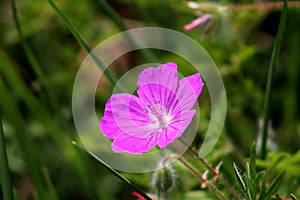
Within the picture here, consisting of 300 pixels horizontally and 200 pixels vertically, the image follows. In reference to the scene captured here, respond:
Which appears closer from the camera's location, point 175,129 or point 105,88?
point 175,129

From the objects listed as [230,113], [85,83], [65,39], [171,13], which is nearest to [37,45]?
→ [65,39]

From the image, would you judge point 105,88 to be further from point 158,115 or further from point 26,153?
point 158,115

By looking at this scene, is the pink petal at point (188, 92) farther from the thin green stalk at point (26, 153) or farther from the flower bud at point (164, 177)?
the thin green stalk at point (26, 153)

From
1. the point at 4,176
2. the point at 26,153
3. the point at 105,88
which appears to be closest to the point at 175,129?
the point at 4,176

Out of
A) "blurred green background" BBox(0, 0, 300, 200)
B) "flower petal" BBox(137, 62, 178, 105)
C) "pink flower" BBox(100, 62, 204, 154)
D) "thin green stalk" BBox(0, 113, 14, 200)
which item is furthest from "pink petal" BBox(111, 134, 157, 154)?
"blurred green background" BBox(0, 0, 300, 200)

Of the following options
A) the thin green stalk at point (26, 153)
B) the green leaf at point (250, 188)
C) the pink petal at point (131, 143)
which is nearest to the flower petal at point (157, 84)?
the pink petal at point (131, 143)

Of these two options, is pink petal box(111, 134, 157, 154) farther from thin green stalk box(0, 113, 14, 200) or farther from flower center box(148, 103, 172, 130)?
thin green stalk box(0, 113, 14, 200)
